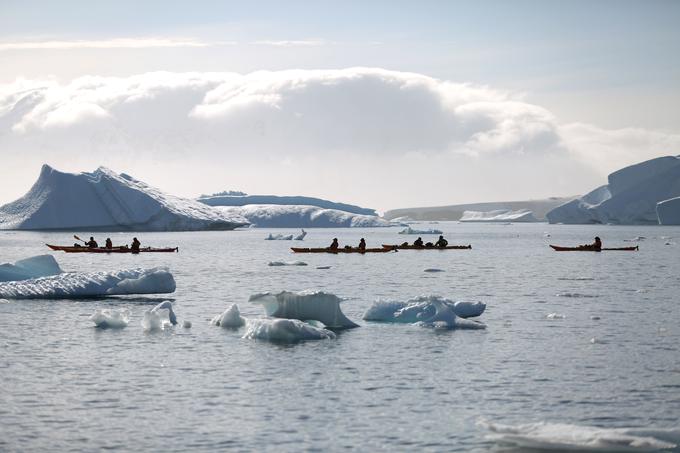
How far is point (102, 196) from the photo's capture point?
323 feet

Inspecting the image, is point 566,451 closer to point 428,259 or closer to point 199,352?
point 199,352

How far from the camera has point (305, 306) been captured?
21.0 metres

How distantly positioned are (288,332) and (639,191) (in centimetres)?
11755

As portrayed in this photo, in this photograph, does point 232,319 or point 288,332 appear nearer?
point 288,332

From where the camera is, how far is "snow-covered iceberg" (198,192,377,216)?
18438 centimetres

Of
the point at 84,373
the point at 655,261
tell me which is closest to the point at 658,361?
the point at 84,373

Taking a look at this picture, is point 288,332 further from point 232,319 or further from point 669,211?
point 669,211

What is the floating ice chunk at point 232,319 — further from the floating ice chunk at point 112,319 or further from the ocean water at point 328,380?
the floating ice chunk at point 112,319

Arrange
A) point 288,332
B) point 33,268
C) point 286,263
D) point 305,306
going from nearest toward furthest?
1. point 288,332
2. point 305,306
3. point 33,268
4. point 286,263

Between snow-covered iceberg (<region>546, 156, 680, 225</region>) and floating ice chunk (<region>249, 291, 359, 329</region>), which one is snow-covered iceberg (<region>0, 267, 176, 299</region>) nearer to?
floating ice chunk (<region>249, 291, 359, 329</region>)

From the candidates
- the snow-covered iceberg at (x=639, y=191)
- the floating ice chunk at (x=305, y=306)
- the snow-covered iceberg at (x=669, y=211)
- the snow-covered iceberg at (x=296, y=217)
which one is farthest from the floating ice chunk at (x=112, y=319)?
the snow-covered iceberg at (x=296, y=217)

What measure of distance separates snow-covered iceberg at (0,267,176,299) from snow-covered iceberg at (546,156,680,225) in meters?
106

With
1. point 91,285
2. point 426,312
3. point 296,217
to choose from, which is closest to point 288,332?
point 426,312

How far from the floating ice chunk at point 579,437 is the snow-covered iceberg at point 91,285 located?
17.7 meters
